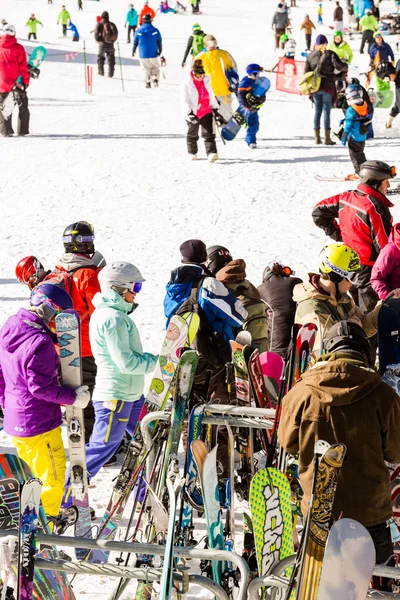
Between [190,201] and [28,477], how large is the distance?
9337 millimetres

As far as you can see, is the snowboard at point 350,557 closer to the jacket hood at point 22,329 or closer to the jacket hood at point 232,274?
the jacket hood at point 22,329

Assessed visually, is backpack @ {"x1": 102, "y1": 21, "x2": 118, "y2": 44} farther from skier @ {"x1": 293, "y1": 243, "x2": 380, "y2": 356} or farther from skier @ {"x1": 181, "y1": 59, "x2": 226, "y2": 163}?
skier @ {"x1": 293, "y1": 243, "x2": 380, "y2": 356}

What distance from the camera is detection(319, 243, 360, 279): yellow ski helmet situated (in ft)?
17.0

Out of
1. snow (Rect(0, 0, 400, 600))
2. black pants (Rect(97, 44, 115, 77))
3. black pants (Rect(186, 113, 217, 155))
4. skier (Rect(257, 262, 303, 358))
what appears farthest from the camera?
black pants (Rect(97, 44, 115, 77))

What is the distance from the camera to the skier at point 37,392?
4.83 metres

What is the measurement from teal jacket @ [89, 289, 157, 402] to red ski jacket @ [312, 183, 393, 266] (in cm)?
247

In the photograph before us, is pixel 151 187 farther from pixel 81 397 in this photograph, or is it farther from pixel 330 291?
pixel 81 397

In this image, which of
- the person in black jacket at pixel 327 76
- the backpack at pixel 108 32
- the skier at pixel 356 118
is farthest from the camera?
the backpack at pixel 108 32

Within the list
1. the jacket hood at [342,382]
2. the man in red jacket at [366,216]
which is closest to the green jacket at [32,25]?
the man in red jacket at [366,216]

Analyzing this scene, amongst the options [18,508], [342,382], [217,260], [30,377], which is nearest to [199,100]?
[217,260]

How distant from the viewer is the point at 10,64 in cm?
1451

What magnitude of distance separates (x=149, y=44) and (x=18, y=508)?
1797 cm

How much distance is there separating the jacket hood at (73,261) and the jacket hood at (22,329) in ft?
4.19

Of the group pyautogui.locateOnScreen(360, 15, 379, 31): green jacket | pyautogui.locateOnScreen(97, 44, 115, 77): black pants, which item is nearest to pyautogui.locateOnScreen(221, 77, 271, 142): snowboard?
pyautogui.locateOnScreen(97, 44, 115, 77): black pants
